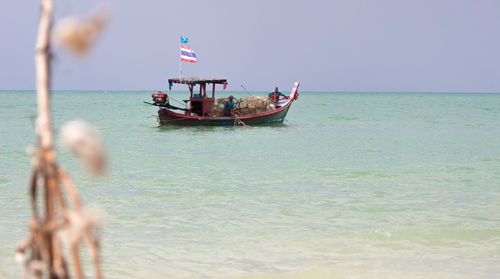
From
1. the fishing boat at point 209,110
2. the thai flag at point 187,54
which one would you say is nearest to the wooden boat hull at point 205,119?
the fishing boat at point 209,110

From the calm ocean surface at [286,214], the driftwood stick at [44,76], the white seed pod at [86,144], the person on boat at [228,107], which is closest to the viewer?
the white seed pod at [86,144]

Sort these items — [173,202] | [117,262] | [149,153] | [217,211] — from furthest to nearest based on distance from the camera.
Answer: [149,153], [173,202], [217,211], [117,262]

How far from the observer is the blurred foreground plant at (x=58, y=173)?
815 mm

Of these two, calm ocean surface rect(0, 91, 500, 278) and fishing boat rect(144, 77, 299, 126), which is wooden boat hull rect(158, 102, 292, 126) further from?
calm ocean surface rect(0, 91, 500, 278)

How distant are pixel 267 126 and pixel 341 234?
27.0 meters

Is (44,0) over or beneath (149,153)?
over

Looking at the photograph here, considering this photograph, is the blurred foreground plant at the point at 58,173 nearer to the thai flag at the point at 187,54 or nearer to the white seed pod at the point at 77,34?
the white seed pod at the point at 77,34

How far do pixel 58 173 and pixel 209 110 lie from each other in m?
31.7

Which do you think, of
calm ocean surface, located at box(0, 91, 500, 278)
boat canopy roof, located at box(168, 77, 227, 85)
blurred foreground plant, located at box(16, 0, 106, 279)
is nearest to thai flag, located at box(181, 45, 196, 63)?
boat canopy roof, located at box(168, 77, 227, 85)

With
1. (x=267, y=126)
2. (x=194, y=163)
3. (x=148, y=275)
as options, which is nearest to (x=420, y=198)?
(x=148, y=275)

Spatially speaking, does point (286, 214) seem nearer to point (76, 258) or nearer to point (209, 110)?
point (76, 258)

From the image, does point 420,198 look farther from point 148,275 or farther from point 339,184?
point 148,275

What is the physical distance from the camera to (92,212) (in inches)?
34.0

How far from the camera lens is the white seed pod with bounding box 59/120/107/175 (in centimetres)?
80
